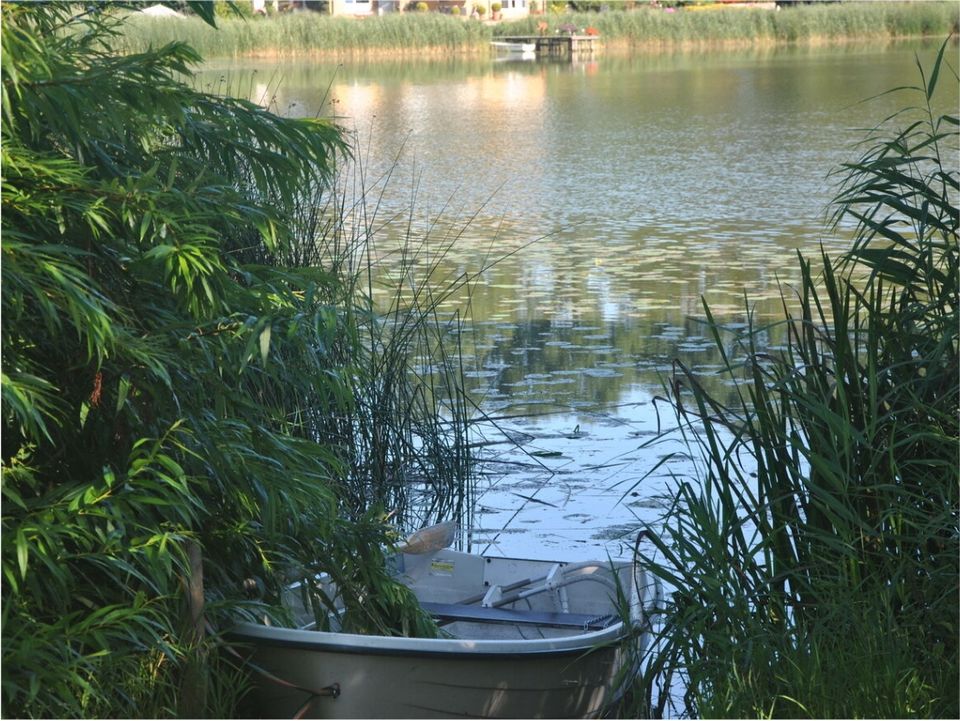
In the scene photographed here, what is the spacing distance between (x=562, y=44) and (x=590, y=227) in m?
23.2

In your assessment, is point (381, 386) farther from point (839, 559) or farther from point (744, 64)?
point (744, 64)

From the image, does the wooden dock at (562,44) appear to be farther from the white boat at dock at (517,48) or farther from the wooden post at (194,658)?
the wooden post at (194,658)

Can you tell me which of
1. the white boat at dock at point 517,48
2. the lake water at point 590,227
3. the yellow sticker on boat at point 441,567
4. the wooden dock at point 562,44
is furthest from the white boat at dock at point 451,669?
the white boat at dock at point 517,48

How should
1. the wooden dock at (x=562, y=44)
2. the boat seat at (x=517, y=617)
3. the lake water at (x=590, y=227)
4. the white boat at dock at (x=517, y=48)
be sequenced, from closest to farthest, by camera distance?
the boat seat at (x=517, y=617)
the lake water at (x=590, y=227)
the wooden dock at (x=562, y=44)
the white boat at dock at (x=517, y=48)

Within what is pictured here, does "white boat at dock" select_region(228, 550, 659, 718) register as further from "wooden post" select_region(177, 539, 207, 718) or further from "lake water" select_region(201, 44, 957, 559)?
"lake water" select_region(201, 44, 957, 559)

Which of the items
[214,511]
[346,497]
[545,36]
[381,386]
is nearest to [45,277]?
[214,511]

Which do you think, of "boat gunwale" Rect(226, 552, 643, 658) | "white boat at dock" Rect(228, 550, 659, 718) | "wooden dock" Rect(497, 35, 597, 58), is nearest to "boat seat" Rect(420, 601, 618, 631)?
"white boat at dock" Rect(228, 550, 659, 718)

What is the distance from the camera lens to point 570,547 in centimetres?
490

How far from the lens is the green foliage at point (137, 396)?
2.73m

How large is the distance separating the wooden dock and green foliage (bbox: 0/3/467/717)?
29.2m

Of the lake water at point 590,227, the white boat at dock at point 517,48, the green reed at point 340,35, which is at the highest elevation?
the green reed at point 340,35

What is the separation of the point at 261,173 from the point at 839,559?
178cm

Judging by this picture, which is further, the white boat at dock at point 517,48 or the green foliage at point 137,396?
the white boat at dock at point 517,48

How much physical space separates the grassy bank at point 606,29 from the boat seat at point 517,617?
54.7 ft
